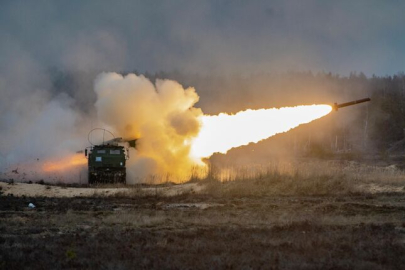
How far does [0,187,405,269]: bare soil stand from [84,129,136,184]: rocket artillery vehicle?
11414 mm

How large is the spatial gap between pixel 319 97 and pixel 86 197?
96107 millimetres

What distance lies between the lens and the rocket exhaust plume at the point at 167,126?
119 ft

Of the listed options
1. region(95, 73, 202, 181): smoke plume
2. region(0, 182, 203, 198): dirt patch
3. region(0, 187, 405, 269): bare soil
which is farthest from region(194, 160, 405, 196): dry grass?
region(95, 73, 202, 181): smoke plume

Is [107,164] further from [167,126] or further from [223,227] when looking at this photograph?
[223,227]

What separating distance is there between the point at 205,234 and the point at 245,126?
21.0 metres

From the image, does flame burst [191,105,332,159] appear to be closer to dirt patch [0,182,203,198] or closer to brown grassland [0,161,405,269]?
brown grassland [0,161,405,269]

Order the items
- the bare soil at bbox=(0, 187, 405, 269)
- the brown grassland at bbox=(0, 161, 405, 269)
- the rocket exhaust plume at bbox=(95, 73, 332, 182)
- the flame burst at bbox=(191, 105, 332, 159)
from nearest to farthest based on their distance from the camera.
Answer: the bare soil at bbox=(0, 187, 405, 269) < the brown grassland at bbox=(0, 161, 405, 269) < the flame burst at bbox=(191, 105, 332, 159) < the rocket exhaust plume at bbox=(95, 73, 332, 182)

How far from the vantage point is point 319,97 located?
11719cm

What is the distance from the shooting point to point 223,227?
16.2 m

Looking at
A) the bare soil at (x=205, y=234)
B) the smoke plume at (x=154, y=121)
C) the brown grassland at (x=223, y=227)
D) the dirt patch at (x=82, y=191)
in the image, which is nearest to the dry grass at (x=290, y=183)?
the brown grassland at (x=223, y=227)

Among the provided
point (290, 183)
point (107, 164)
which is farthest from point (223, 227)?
point (107, 164)

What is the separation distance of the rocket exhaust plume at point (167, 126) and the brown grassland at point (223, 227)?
6.61 m

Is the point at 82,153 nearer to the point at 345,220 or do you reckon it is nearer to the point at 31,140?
the point at 31,140

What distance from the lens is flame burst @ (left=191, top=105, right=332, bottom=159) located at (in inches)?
1253
